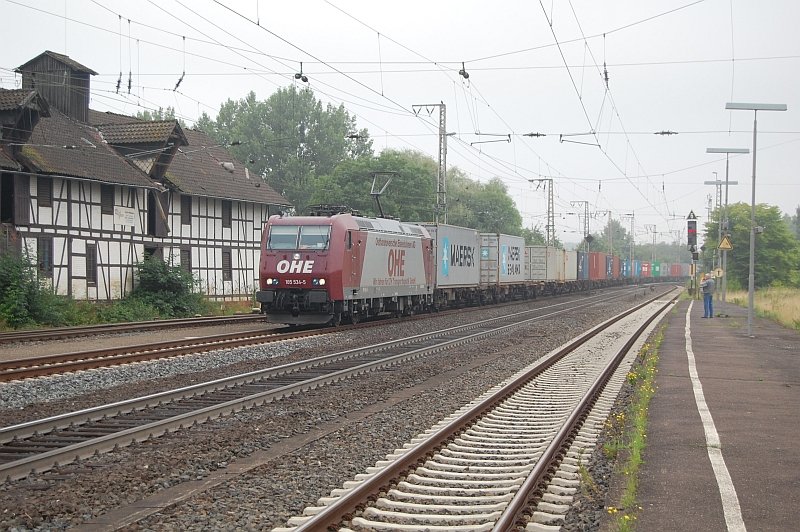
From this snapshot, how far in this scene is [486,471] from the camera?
8023 millimetres

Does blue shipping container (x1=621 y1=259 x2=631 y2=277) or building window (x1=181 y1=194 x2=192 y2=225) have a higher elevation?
building window (x1=181 y1=194 x2=192 y2=225)

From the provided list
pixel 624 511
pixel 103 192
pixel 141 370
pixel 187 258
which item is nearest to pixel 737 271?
pixel 187 258

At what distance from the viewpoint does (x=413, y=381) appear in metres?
14.5

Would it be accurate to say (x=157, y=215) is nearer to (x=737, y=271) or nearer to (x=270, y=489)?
(x=270, y=489)

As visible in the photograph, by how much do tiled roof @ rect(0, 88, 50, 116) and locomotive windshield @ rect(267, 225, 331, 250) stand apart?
10.5m

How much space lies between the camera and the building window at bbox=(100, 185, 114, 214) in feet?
103

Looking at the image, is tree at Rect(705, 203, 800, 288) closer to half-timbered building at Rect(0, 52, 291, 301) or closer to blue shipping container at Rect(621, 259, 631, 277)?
blue shipping container at Rect(621, 259, 631, 277)

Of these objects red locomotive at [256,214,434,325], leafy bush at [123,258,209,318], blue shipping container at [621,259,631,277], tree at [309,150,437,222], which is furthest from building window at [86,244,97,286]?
blue shipping container at [621,259,631,277]

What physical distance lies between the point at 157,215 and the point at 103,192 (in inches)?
128

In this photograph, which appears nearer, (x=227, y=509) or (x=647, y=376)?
(x=227, y=509)

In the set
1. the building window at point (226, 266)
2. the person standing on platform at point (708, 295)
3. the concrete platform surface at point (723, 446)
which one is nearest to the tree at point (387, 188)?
the building window at point (226, 266)

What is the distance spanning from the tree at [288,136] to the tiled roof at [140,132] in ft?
153

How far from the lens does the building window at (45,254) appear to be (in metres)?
28.5

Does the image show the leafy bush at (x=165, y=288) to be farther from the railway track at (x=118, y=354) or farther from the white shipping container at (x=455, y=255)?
the white shipping container at (x=455, y=255)
